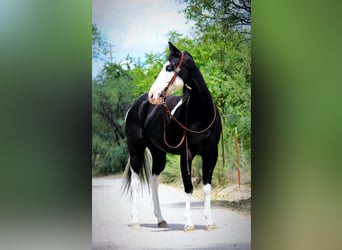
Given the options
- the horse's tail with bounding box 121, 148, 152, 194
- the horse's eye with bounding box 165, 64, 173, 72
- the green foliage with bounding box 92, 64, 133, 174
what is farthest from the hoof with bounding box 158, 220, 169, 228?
the horse's eye with bounding box 165, 64, 173, 72

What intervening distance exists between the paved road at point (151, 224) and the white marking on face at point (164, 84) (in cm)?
56

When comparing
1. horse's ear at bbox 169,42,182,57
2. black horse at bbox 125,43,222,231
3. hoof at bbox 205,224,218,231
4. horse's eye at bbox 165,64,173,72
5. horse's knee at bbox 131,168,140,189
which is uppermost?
horse's ear at bbox 169,42,182,57

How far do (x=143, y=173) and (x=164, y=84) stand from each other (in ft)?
1.83

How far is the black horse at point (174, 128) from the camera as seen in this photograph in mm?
3115

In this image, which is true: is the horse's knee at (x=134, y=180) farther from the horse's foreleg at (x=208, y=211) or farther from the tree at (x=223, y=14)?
the tree at (x=223, y=14)

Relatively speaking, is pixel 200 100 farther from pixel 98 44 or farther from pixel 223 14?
pixel 98 44

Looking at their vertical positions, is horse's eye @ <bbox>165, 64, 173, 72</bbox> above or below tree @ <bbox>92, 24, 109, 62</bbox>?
below

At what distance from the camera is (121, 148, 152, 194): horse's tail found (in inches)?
122

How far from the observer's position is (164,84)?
10.2 ft

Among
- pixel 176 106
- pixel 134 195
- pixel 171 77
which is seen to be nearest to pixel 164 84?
pixel 171 77

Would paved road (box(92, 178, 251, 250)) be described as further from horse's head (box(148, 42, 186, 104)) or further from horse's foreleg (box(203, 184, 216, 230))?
horse's head (box(148, 42, 186, 104))
